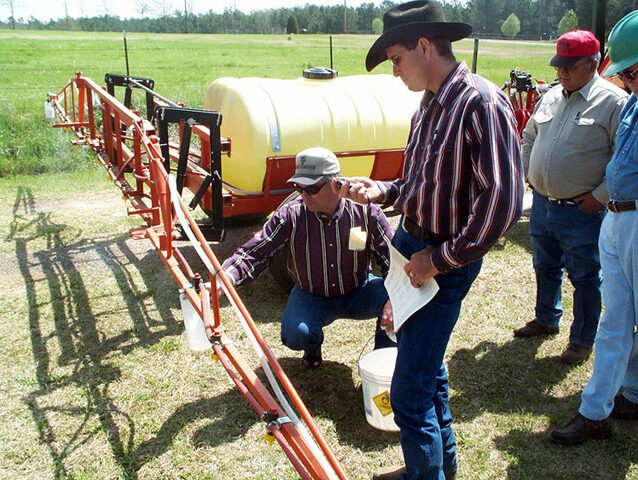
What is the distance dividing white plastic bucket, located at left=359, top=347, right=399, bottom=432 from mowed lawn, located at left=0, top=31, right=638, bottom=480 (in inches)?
3.8

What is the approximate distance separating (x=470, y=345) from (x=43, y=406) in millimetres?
2798

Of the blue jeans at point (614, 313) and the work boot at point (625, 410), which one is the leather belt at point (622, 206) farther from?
the work boot at point (625, 410)

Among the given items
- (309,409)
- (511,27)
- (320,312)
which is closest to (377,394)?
(309,409)

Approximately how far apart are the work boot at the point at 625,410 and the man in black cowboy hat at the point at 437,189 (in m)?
1.44

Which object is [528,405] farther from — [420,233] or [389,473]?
[420,233]

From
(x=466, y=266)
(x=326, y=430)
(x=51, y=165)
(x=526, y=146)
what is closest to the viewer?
(x=466, y=266)

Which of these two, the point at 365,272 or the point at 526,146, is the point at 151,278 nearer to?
the point at 365,272

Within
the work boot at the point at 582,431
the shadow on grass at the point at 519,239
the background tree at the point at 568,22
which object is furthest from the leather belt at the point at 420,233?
the background tree at the point at 568,22

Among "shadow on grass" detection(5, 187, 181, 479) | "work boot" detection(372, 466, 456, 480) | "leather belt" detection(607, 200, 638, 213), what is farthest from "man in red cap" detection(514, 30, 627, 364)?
"shadow on grass" detection(5, 187, 181, 479)

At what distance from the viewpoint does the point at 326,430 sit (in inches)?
133

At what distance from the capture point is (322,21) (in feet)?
215

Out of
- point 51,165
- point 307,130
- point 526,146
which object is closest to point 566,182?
point 526,146

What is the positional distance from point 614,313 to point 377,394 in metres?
1.24

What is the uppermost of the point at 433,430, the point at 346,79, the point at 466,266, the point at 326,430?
the point at 346,79
